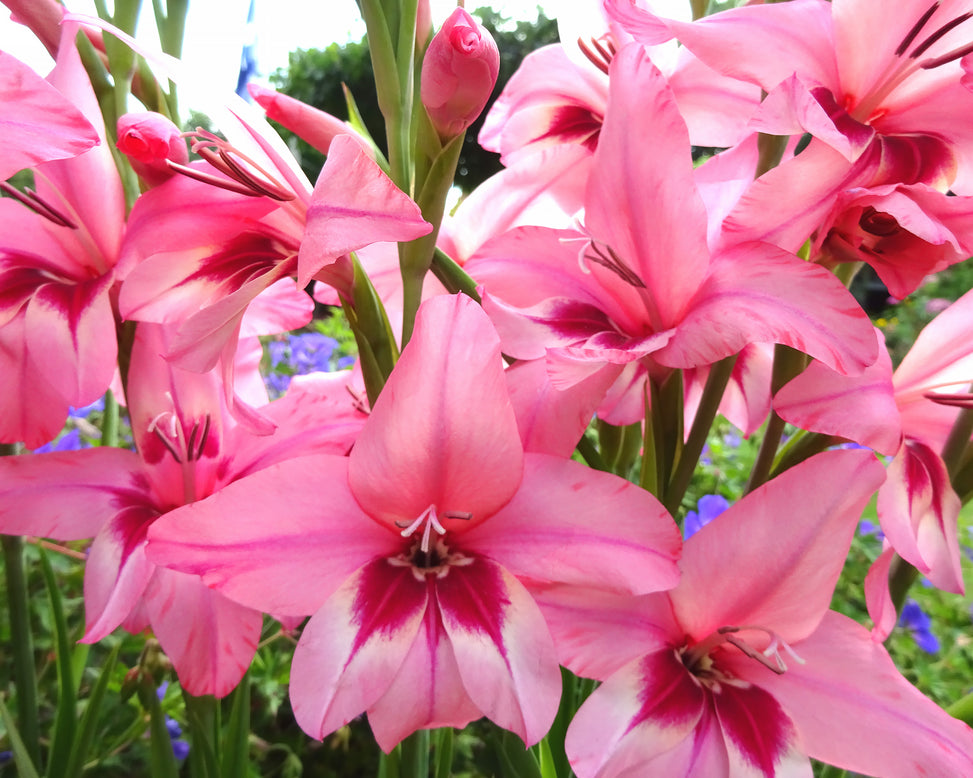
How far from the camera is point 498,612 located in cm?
37

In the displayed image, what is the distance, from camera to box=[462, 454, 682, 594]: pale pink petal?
1.16ft

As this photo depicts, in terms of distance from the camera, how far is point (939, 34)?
386mm

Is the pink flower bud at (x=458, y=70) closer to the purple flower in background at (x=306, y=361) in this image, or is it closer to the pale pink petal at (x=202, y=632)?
the pale pink petal at (x=202, y=632)

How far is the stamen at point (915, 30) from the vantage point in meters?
0.39

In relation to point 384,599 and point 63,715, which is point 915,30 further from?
point 63,715

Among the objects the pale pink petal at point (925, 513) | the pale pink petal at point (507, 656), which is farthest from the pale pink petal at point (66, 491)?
the pale pink petal at point (925, 513)

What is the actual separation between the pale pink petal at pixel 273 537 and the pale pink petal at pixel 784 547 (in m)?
0.18

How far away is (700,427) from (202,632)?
31 centimetres

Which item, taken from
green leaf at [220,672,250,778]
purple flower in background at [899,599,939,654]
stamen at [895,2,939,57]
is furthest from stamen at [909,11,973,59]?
purple flower in background at [899,599,939,654]

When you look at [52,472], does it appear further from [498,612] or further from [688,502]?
[688,502]

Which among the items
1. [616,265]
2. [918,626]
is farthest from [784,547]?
[918,626]

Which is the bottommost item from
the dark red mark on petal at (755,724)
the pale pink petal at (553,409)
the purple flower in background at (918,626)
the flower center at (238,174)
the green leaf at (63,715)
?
the purple flower in background at (918,626)

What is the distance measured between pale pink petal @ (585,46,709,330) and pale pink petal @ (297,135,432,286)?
0.12m

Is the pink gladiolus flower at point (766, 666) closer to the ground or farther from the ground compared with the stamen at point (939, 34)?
closer to the ground
